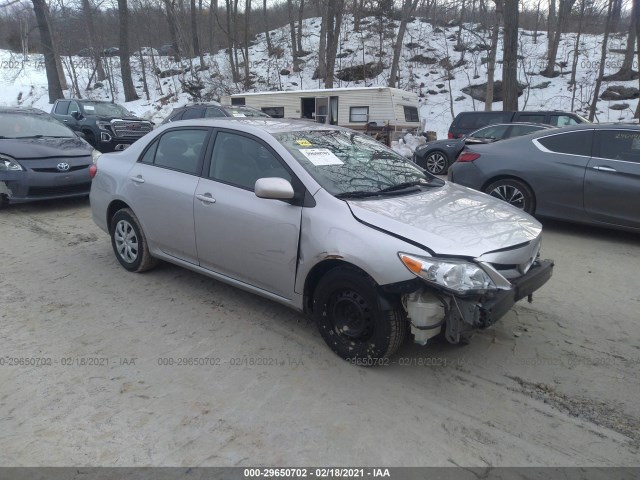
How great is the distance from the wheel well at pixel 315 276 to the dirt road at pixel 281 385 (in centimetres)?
35

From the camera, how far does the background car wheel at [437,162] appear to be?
12422 mm

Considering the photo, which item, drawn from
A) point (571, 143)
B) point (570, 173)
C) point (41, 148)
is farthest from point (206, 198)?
point (41, 148)

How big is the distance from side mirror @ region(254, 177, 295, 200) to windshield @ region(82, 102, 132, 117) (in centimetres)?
1310

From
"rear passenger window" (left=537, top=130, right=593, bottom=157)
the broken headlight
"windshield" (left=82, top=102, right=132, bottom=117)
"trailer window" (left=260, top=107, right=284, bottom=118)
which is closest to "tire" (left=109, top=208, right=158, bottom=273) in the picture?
the broken headlight

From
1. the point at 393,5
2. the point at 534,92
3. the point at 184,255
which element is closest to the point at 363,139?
the point at 184,255

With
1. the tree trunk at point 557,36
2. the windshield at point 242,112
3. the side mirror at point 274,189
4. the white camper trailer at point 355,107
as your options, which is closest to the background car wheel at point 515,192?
the side mirror at point 274,189

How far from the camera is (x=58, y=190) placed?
7555 millimetres

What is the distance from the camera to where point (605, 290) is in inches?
179

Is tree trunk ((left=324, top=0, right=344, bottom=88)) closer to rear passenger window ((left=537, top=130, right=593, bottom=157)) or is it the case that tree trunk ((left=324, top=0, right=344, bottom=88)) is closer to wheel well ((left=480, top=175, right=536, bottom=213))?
wheel well ((left=480, top=175, right=536, bottom=213))

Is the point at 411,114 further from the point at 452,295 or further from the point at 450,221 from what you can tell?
the point at 452,295

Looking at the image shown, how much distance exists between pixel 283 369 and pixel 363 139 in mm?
2407

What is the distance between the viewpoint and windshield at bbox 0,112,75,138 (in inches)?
318

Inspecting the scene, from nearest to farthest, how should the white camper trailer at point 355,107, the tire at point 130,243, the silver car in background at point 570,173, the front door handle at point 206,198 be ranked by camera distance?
the front door handle at point 206,198
the tire at point 130,243
the silver car in background at point 570,173
the white camper trailer at point 355,107

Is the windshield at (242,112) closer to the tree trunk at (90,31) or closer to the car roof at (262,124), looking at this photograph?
the car roof at (262,124)
